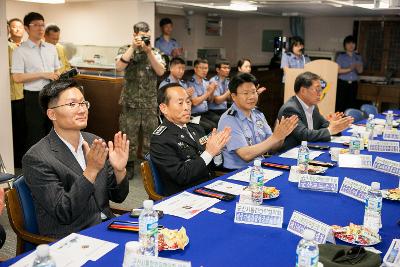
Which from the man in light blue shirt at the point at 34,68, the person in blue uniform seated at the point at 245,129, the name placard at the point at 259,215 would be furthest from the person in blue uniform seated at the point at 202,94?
the name placard at the point at 259,215

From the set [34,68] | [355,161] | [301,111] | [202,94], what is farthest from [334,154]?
[202,94]

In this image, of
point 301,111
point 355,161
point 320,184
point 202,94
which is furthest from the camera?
point 202,94

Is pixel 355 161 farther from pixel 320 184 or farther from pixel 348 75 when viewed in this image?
pixel 348 75

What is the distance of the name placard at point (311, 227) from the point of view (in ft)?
5.50

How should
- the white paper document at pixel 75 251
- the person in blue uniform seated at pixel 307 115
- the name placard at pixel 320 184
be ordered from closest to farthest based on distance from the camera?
the white paper document at pixel 75 251 < the name placard at pixel 320 184 < the person in blue uniform seated at pixel 307 115

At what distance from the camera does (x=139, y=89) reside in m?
4.89

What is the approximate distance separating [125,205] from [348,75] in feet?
20.2

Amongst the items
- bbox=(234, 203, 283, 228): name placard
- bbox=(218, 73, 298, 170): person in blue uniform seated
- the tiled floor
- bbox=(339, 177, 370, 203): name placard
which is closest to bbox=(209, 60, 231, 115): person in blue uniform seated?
the tiled floor

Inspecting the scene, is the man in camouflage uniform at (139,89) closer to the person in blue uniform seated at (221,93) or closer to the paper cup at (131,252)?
the person in blue uniform seated at (221,93)

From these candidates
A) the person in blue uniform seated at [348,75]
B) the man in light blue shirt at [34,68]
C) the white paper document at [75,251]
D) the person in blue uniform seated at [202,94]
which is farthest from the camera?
the person in blue uniform seated at [348,75]

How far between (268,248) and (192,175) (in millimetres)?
1033

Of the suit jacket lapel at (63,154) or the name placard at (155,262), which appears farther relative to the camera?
the suit jacket lapel at (63,154)

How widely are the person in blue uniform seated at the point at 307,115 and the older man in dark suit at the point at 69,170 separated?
1904 millimetres

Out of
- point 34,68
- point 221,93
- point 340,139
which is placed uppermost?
point 34,68
